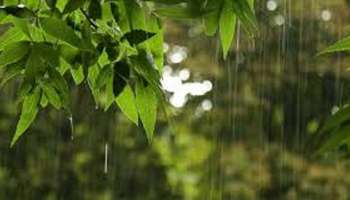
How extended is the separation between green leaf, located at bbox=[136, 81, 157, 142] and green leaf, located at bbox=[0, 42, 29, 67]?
0.13 metres

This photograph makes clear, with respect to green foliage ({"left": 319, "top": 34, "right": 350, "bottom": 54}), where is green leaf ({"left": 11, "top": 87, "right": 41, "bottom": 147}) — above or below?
below

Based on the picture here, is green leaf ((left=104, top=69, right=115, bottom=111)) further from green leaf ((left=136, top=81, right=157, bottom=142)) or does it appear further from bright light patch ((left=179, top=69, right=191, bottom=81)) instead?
bright light patch ((left=179, top=69, right=191, bottom=81))

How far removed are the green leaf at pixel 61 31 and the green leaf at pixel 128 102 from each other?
9 cm

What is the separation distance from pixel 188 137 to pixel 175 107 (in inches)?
9.8

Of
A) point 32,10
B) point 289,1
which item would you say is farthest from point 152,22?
point 289,1

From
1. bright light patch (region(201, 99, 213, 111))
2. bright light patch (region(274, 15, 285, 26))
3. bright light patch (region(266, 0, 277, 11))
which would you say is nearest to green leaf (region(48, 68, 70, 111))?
bright light patch (region(201, 99, 213, 111))

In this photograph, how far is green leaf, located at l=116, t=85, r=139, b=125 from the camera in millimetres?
880

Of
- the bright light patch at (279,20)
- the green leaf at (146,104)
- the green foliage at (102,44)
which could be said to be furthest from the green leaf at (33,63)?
the bright light patch at (279,20)

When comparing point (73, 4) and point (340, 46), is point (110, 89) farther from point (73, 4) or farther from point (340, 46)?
point (340, 46)

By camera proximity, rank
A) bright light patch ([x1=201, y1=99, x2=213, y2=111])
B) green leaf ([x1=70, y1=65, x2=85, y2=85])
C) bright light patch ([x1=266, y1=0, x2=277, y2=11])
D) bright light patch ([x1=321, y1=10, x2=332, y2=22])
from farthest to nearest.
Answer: bright light patch ([x1=266, y1=0, x2=277, y2=11]), bright light patch ([x1=201, y1=99, x2=213, y2=111]), bright light patch ([x1=321, y1=10, x2=332, y2=22]), green leaf ([x1=70, y1=65, x2=85, y2=85])

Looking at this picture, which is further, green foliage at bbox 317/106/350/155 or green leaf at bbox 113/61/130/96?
green leaf at bbox 113/61/130/96

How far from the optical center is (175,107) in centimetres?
571

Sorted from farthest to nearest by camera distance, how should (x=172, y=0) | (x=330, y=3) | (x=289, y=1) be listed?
(x=289, y=1) → (x=330, y=3) → (x=172, y=0)

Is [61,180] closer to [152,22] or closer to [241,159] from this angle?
[241,159]
